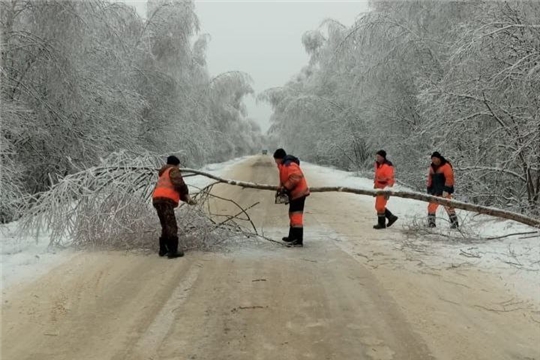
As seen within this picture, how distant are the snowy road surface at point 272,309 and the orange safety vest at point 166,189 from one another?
86 centimetres

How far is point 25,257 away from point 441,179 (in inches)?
278

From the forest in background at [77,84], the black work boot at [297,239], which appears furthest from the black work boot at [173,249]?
the forest in background at [77,84]

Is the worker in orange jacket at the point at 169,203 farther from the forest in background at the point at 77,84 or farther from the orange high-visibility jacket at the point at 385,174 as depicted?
the orange high-visibility jacket at the point at 385,174

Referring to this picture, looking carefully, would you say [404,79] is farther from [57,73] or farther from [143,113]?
[57,73]

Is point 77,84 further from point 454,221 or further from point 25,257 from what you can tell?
point 454,221

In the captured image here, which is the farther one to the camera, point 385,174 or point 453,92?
point 453,92

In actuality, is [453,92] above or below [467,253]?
above

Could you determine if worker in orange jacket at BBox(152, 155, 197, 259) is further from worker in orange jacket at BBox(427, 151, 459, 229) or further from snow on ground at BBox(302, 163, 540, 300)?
worker in orange jacket at BBox(427, 151, 459, 229)

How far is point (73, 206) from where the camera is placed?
6.94 metres

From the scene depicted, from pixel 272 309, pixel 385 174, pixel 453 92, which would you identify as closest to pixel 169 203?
pixel 272 309

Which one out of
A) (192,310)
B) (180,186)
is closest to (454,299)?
(192,310)

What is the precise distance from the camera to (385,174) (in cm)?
884

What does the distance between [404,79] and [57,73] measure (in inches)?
429

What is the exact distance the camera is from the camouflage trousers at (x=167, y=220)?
630 cm
